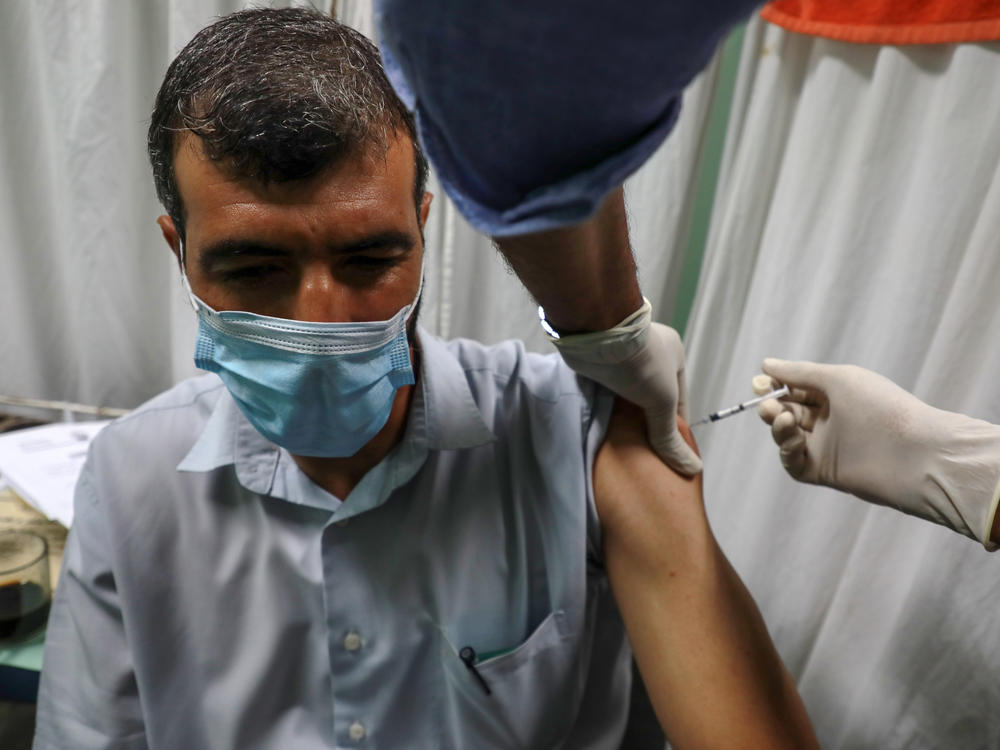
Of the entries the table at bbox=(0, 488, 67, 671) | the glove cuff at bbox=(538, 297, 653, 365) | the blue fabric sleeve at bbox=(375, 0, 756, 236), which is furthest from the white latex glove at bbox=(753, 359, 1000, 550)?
the table at bbox=(0, 488, 67, 671)

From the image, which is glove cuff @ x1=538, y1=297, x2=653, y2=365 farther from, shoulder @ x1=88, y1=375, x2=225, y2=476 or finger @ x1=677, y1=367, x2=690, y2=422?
shoulder @ x1=88, y1=375, x2=225, y2=476

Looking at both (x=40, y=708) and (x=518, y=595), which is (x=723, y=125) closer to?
(x=518, y=595)

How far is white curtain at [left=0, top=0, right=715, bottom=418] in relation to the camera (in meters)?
1.67

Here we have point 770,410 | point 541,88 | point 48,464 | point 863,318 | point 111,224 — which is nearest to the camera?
point 541,88

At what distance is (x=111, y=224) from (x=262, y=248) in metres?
1.23

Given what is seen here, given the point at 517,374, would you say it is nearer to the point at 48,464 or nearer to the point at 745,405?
the point at 745,405

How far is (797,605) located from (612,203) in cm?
125

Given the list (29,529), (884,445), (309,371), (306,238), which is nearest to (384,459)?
(309,371)

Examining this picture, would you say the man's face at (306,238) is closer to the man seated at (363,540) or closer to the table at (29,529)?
the man seated at (363,540)

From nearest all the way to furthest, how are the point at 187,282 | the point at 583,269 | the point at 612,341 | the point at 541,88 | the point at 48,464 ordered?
the point at 541,88, the point at 583,269, the point at 612,341, the point at 187,282, the point at 48,464

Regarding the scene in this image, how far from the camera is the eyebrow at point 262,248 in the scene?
2.93 ft

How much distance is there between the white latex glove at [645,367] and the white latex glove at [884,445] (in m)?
0.18

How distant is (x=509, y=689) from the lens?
104 cm

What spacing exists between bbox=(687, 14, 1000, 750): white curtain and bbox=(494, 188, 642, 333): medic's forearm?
2.48 feet
